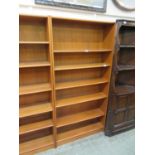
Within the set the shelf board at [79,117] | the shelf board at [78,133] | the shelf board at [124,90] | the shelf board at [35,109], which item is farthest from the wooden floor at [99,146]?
the shelf board at [124,90]

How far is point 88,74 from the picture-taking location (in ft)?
8.69

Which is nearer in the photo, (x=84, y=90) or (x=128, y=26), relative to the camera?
(x=128, y=26)

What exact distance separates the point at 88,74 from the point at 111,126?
0.91m

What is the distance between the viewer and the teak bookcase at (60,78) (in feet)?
6.86

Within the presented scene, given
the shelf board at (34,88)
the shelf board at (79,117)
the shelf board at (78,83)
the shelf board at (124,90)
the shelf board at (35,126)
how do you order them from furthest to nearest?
the shelf board at (124,90) → the shelf board at (79,117) → the shelf board at (78,83) → the shelf board at (35,126) → the shelf board at (34,88)

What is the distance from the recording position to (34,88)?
2104mm

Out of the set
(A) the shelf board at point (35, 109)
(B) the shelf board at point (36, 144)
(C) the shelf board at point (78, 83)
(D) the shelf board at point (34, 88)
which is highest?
(C) the shelf board at point (78, 83)

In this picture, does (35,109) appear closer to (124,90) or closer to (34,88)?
(34,88)

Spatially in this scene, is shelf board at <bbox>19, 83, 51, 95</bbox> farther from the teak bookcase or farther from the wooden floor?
the wooden floor

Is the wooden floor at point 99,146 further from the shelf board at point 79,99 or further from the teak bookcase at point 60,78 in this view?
the shelf board at point 79,99
